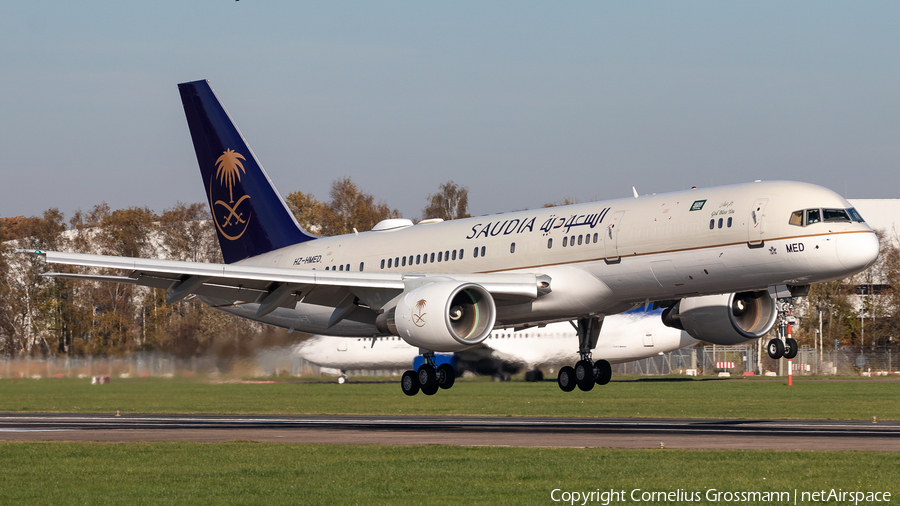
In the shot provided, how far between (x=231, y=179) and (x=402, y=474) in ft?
75.8

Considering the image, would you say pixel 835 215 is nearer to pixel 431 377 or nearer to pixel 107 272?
pixel 431 377

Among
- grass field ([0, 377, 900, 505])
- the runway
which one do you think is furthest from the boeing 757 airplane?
grass field ([0, 377, 900, 505])

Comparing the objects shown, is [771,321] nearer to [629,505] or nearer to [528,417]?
[528,417]

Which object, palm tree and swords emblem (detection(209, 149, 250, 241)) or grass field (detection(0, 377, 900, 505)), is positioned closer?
grass field (detection(0, 377, 900, 505))

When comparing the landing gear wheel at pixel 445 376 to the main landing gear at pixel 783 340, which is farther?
the landing gear wheel at pixel 445 376

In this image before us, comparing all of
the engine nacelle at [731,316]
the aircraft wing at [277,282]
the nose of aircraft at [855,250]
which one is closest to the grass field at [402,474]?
the nose of aircraft at [855,250]

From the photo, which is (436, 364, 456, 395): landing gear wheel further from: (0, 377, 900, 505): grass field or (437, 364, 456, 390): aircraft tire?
(0, 377, 900, 505): grass field

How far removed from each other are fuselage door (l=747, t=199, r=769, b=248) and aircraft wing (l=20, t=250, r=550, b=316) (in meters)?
6.77

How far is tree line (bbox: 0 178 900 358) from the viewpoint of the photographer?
315 ft

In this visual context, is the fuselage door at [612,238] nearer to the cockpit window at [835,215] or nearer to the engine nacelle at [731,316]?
the engine nacelle at [731,316]

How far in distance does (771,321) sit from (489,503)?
19288 millimetres

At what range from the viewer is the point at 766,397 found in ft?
204

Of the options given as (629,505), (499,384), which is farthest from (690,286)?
(499,384)

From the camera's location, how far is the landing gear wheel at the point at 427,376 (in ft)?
127
